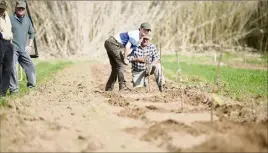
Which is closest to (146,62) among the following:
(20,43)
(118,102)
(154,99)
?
(154,99)

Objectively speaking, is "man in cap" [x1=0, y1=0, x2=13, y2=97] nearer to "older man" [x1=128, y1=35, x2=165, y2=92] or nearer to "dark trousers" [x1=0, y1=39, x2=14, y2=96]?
→ "dark trousers" [x1=0, y1=39, x2=14, y2=96]

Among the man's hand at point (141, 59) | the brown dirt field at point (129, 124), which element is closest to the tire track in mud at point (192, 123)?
the brown dirt field at point (129, 124)

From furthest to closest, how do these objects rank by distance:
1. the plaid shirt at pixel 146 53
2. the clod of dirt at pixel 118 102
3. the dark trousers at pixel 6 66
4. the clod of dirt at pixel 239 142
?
1. the plaid shirt at pixel 146 53
2. the dark trousers at pixel 6 66
3. the clod of dirt at pixel 118 102
4. the clod of dirt at pixel 239 142

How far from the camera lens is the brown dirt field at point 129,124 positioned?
6277 mm

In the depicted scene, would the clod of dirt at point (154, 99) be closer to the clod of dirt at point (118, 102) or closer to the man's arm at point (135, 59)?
the clod of dirt at point (118, 102)

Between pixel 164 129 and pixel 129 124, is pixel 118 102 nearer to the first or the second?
pixel 129 124

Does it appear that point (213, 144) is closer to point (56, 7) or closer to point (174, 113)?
point (174, 113)

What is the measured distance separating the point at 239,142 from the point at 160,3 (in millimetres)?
21642

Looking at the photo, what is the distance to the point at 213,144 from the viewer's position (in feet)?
19.9

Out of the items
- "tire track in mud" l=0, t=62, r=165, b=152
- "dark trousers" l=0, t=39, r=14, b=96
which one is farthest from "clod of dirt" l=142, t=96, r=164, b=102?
"dark trousers" l=0, t=39, r=14, b=96

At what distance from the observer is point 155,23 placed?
26734mm

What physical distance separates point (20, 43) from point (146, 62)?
258cm

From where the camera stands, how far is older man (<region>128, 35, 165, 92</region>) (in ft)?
36.3

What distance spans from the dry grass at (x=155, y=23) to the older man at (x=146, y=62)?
1382 cm
